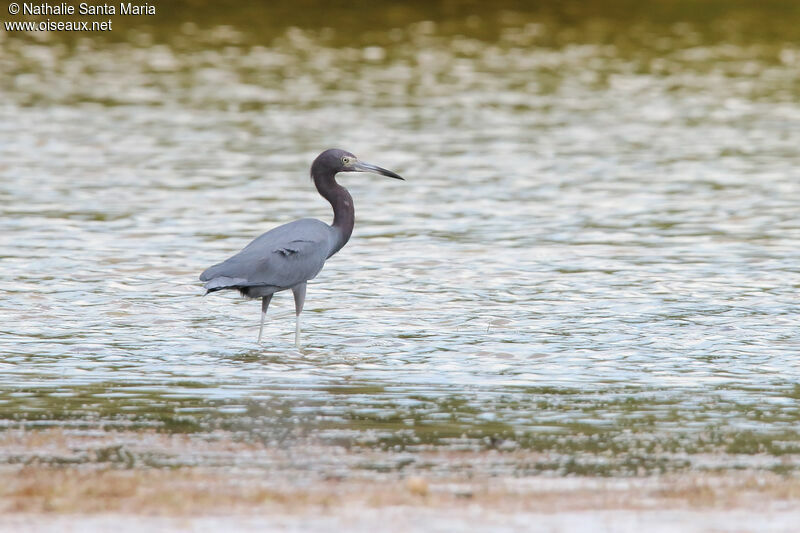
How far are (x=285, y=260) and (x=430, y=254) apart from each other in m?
4.09

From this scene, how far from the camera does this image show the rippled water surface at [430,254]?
9.73m

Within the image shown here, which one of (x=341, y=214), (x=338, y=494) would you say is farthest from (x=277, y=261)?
(x=338, y=494)

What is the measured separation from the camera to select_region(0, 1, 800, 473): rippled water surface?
9.73m

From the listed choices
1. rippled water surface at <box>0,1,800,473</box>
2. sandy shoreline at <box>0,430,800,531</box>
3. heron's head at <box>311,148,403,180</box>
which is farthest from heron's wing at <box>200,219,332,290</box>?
sandy shoreline at <box>0,430,800,531</box>

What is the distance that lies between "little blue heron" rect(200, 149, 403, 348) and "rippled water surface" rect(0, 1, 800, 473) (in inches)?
17.6

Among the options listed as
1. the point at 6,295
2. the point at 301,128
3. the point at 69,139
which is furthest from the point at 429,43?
the point at 6,295

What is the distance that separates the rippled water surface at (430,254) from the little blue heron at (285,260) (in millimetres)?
448

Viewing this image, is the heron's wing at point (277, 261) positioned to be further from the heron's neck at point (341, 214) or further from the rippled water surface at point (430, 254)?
the rippled water surface at point (430, 254)

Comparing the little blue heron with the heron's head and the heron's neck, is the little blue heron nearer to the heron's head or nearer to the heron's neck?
the heron's neck

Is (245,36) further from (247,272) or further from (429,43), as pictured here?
(247,272)

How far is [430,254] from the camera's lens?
632 inches

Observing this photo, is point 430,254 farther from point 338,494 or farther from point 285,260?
point 338,494

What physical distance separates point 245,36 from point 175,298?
2756 centimetres

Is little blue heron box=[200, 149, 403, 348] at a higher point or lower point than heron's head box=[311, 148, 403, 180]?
lower
